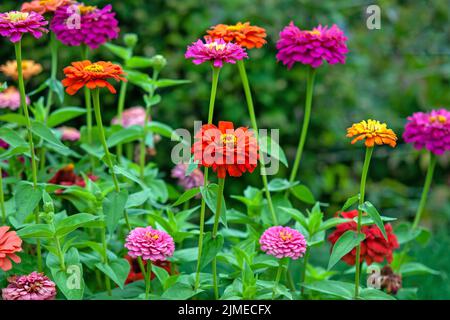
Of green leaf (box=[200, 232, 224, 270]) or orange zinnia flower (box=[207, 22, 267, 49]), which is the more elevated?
orange zinnia flower (box=[207, 22, 267, 49])

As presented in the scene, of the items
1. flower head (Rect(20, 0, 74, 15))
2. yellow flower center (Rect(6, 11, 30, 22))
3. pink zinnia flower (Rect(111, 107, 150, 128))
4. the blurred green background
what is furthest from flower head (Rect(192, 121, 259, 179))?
the blurred green background

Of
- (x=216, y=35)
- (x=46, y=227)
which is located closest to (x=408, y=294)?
(x=216, y=35)

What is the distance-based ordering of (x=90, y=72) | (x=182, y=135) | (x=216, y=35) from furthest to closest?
(x=182, y=135) → (x=216, y=35) → (x=90, y=72)

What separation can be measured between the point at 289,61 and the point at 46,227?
20.9 inches

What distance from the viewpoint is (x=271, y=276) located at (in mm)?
1288

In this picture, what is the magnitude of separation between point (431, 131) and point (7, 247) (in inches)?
32.7

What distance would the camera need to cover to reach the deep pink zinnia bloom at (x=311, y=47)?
4.35 feet

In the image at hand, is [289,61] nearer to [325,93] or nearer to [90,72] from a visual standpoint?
[90,72]

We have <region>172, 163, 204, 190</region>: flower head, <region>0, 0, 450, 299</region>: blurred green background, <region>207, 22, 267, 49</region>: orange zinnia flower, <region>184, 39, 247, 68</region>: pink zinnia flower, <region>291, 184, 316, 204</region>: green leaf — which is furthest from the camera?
<region>0, 0, 450, 299</region>: blurred green background

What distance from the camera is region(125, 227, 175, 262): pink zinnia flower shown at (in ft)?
3.69

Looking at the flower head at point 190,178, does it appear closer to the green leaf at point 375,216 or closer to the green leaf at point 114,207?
the green leaf at point 114,207

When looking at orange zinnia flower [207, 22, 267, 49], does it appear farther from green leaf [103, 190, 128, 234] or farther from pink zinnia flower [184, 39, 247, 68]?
green leaf [103, 190, 128, 234]

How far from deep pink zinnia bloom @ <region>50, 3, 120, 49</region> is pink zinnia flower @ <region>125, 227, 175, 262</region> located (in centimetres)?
42

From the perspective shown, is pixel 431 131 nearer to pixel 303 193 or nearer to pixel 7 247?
pixel 303 193
